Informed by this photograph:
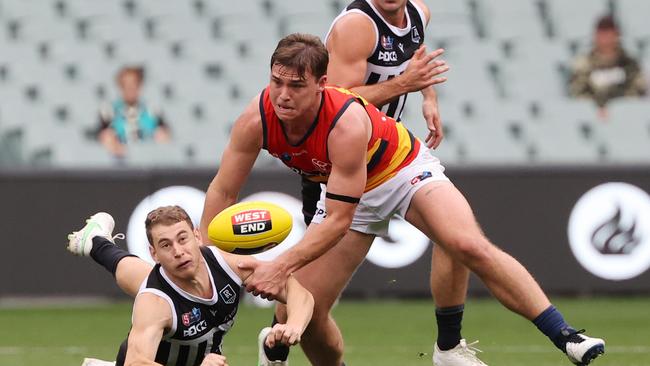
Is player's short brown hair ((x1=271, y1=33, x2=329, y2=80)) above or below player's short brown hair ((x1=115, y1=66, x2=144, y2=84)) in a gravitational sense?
above

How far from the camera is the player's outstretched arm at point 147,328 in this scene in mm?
6824

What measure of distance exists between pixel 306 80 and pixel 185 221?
93 cm

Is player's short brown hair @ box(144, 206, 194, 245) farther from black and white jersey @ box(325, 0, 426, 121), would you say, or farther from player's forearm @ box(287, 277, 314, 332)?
black and white jersey @ box(325, 0, 426, 121)

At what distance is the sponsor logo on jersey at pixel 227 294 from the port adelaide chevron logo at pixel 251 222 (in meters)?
Answer: 0.30

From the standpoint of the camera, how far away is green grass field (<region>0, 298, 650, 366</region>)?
10.1 metres

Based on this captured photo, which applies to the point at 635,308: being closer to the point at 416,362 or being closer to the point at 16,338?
the point at 416,362

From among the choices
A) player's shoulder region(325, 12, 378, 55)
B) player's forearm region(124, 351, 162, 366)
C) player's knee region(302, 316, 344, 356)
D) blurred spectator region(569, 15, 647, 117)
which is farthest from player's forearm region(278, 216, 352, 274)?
blurred spectator region(569, 15, 647, 117)

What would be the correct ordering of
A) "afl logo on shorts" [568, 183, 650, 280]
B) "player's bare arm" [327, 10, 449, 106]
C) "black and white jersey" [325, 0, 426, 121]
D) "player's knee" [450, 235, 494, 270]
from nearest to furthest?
"player's knee" [450, 235, 494, 270]
"player's bare arm" [327, 10, 449, 106]
"black and white jersey" [325, 0, 426, 121]
"afl logo on shorts" [568, 183, 650, 280]

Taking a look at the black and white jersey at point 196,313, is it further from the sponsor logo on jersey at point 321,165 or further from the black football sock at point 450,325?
the black football sock at point 450,325

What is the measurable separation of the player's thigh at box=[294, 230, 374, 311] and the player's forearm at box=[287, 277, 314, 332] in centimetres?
49

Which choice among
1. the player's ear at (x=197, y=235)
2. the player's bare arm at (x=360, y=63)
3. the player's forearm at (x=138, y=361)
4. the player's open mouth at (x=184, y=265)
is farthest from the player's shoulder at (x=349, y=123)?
the player's forearm at (x=138, y=361)

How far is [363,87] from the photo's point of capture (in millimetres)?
8219

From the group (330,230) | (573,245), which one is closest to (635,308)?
(573,245)

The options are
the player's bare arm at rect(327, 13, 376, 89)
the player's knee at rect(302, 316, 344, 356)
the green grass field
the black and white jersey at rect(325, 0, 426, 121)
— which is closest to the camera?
the player's knee at rect(302, 316, 344, 356)
